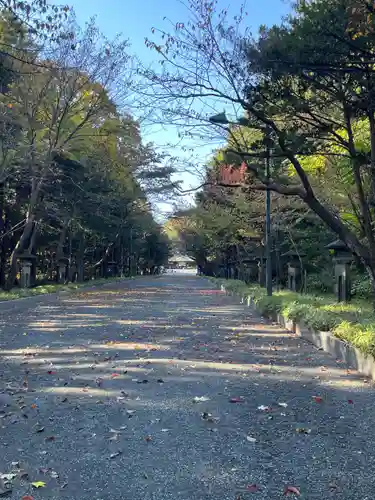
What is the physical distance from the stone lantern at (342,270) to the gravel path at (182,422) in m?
5.30

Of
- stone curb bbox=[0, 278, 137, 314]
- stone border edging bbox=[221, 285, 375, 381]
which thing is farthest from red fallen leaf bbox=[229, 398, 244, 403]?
stone curb bbox=[0, 278, 137, 314]

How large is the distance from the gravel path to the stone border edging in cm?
17

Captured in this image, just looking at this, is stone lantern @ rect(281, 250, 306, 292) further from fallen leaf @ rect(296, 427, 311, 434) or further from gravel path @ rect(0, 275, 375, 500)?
fallen leaf @ rect(296, 427, 311, 434)

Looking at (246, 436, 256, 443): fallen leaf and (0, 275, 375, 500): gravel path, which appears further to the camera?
(246, 436, 256, 443): fallen leaf

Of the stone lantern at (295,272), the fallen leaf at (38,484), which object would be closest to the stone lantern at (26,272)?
the stone lantern at (295,272)

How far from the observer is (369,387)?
670 centimetres

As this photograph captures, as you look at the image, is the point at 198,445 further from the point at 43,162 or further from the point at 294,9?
the point at 43,162

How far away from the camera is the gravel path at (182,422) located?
3.74 m

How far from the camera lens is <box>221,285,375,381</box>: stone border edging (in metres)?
7.35

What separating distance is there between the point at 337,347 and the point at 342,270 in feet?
22.2

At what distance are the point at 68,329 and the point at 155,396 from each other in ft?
22.7

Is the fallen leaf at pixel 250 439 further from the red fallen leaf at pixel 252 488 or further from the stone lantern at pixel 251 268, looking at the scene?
the stone lantern at pixel 251 268

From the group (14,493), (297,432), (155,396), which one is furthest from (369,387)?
(14,493)

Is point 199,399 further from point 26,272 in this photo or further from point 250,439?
point 26,272
